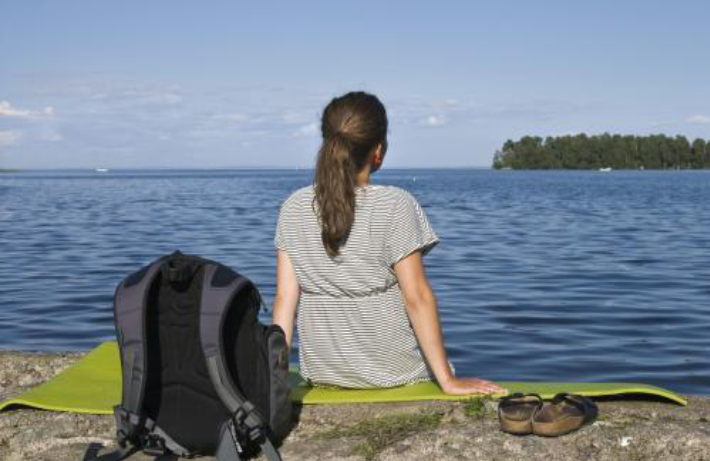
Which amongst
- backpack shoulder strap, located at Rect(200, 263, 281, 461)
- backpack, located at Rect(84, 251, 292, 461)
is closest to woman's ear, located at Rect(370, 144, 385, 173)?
backpack, located at Rect(84, 251, 292, 461)

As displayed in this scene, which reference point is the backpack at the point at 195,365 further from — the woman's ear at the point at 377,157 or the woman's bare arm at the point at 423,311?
the woman's ear at the point at 377,157

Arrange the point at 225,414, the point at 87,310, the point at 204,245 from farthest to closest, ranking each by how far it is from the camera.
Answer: the point at 204,245
the point at 87,310
the point at 225,414

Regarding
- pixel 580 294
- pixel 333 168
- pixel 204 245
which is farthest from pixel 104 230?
pixel 333 168

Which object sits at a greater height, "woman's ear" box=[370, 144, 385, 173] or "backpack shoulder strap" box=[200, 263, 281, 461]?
"woman's ear" box=[370, 144, 385, 173]

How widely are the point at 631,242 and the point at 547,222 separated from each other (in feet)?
24.2

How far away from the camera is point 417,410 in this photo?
432 centimetres

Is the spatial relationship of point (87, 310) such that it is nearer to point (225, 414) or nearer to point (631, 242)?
point (225, 414)

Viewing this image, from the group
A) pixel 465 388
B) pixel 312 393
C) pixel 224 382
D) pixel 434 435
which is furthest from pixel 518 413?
pixel 224 382

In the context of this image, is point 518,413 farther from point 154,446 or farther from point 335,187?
point 154,446

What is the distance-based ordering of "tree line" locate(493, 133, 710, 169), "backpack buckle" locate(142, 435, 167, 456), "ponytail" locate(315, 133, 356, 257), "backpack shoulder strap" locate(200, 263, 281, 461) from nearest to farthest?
"backpack shoulder strap" locate(200, 263, 281, 461), "backpack buckle" locate(142, 435, 167, 456), "ponytail" locate(315, 133, 356, 257), "tree line" locate(493, 133, 710, 169)

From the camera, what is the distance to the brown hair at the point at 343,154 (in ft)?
14.0

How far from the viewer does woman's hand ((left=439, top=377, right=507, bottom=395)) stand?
14.5ft

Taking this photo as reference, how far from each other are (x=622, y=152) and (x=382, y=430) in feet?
573

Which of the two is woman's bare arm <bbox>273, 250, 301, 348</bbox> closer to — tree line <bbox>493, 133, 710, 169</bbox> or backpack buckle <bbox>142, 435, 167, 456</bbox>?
backpack buckle <bbox>142, 435, 167, 456</bbox>
